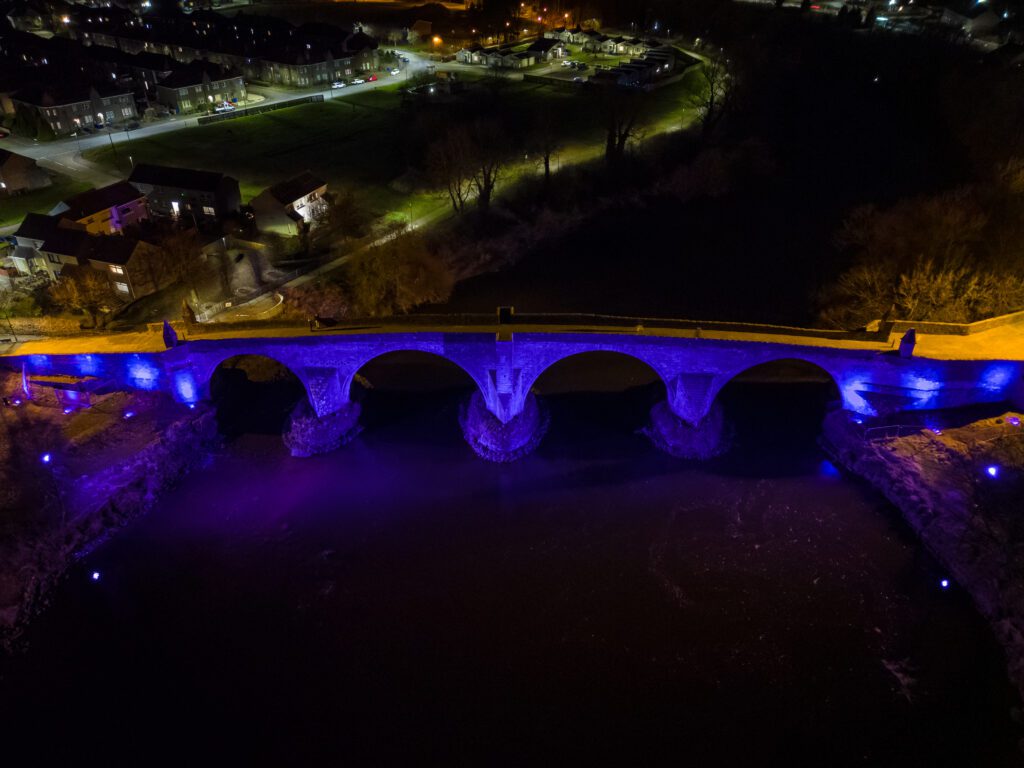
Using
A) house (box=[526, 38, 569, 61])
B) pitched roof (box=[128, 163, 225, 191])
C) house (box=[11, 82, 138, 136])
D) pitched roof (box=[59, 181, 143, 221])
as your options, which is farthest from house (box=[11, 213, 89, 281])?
house (box=[526, 38, 569, 61])

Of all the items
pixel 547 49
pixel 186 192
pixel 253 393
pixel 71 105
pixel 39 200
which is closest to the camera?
pixel 253 393

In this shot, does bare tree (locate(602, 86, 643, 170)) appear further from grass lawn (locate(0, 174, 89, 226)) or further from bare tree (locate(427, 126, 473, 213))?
grass lawn (locate(0, 174, 89, 226))

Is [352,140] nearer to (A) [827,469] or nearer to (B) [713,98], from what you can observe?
(B) [713,98]

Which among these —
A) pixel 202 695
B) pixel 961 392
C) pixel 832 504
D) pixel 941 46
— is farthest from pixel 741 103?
pixel 202 695

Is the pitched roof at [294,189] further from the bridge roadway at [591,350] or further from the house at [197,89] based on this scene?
the house at [197,89]

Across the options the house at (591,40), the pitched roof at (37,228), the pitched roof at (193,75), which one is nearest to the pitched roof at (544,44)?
the house at (591,40)

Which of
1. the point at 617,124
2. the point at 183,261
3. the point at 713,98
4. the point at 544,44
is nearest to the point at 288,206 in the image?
the point at 183,261
